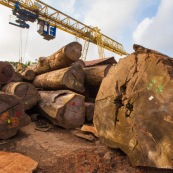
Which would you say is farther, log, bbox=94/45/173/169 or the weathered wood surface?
the weathered wood surface

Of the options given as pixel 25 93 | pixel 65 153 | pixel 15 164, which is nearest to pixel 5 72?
pixel 25 93

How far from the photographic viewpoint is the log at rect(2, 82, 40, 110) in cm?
478

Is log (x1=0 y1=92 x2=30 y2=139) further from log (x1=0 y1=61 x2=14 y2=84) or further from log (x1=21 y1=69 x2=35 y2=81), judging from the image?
log (x1=21 y1=69 x2=35 y2=81)

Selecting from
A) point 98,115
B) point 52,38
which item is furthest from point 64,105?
point 52,38

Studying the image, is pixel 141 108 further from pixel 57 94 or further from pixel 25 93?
pixel 25 93

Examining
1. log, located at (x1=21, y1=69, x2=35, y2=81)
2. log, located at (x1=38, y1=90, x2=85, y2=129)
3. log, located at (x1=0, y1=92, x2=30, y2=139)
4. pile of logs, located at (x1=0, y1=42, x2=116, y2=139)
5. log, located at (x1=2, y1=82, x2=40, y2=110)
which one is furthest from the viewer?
log, located at (x1=21, y1=69, x2=35, y2=81)

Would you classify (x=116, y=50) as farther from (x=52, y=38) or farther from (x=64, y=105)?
(x=64, y=105)

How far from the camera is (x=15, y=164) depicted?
8.51 feet

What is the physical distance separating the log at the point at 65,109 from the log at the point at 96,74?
0.77 meters

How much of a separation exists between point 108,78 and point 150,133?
1.11 meters

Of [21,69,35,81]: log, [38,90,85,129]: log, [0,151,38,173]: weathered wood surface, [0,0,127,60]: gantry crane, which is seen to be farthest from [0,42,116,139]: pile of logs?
[0,0,127,60]: gantry crane

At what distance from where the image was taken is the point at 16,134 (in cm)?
408

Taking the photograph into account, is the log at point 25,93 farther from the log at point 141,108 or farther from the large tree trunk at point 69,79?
the log at point 141,108

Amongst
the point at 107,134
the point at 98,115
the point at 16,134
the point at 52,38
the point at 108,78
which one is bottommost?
the point at 16,134
